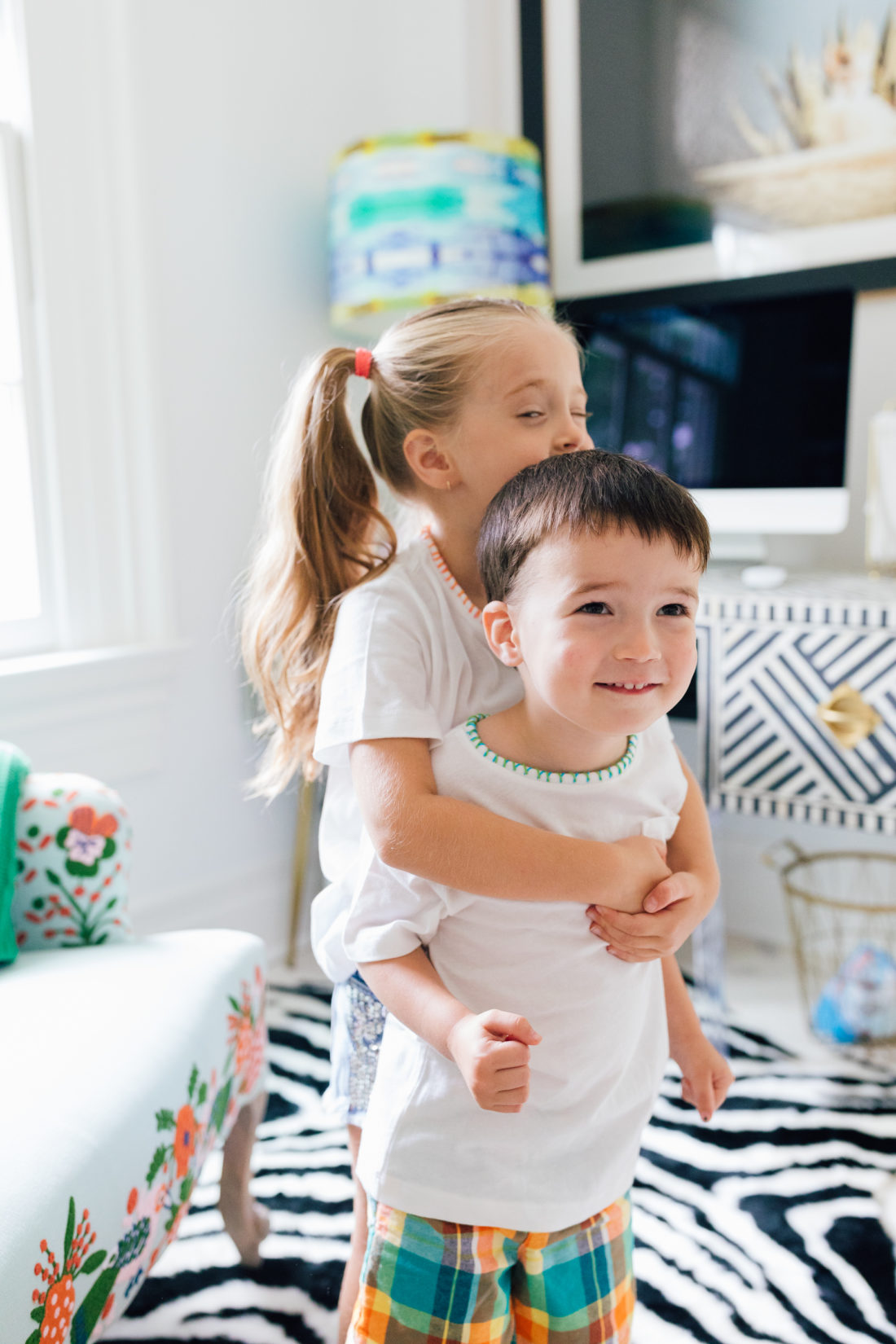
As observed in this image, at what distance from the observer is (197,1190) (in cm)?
132

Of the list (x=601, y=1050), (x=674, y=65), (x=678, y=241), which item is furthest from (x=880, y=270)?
(x=601, y=1050)

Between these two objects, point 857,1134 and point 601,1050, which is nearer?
point 601,1050

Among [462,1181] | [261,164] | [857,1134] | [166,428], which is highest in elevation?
[261,164]

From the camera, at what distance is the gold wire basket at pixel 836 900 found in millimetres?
1829

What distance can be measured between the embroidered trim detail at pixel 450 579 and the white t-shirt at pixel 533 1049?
0.13m

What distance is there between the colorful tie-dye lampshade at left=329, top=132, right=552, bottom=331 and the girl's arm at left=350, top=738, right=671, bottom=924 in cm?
122

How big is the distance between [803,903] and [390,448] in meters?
1.54

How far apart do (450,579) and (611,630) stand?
0.22 meters

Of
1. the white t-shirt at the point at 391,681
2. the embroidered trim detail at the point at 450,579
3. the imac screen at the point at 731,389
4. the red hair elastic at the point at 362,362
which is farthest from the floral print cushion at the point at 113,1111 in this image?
the imac screen at the point at 731,389

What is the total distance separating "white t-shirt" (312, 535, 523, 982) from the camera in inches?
28.7

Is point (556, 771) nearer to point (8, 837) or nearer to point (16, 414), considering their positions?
point (8, 837)

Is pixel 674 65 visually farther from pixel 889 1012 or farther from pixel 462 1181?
pixel 462 1181

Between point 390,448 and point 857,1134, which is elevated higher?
point 390,448

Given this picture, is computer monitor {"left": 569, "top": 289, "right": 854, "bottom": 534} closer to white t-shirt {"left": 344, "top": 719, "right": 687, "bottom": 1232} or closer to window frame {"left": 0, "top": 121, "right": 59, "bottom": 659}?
window frame {"left": 0, "top": 121, "right": 59, "bottom": 659}
